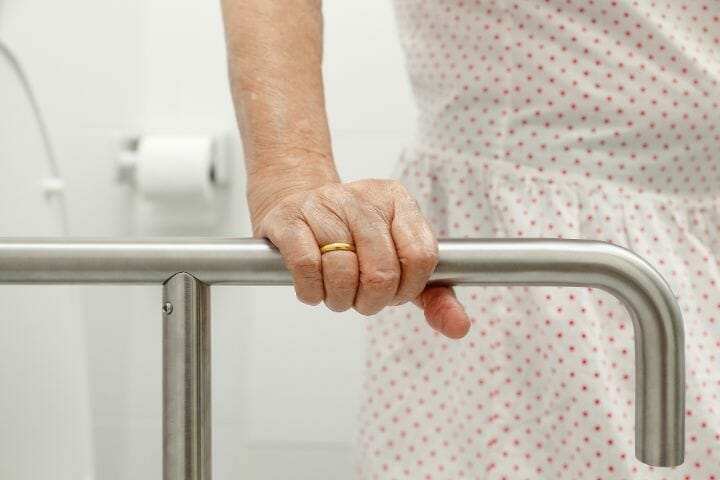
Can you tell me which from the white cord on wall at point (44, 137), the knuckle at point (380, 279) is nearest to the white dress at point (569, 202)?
the knuckle at point (380, 279)

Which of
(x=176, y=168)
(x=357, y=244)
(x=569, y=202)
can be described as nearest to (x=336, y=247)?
(x=357, y=244)

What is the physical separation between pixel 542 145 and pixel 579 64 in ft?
0.19

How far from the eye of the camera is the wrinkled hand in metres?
0.37

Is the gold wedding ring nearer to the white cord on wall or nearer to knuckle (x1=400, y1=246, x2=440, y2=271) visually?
knuckle (x1=400, y1=246, x2=440, y2=271)

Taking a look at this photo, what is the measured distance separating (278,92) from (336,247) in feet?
0.57

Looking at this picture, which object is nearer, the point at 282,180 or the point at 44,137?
the point at 282,180

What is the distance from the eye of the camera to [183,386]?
397 millimetres

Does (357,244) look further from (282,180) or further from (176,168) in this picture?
(176,168)

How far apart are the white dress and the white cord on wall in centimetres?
36

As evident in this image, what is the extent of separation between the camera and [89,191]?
110 centimetres

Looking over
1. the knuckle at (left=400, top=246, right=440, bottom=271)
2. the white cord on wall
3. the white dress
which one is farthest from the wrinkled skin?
the white cord on wall

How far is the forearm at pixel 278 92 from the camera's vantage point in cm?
50

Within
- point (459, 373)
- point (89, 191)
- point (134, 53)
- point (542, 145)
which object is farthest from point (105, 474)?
point (542, 145)

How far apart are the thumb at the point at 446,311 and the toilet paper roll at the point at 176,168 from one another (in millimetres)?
714
